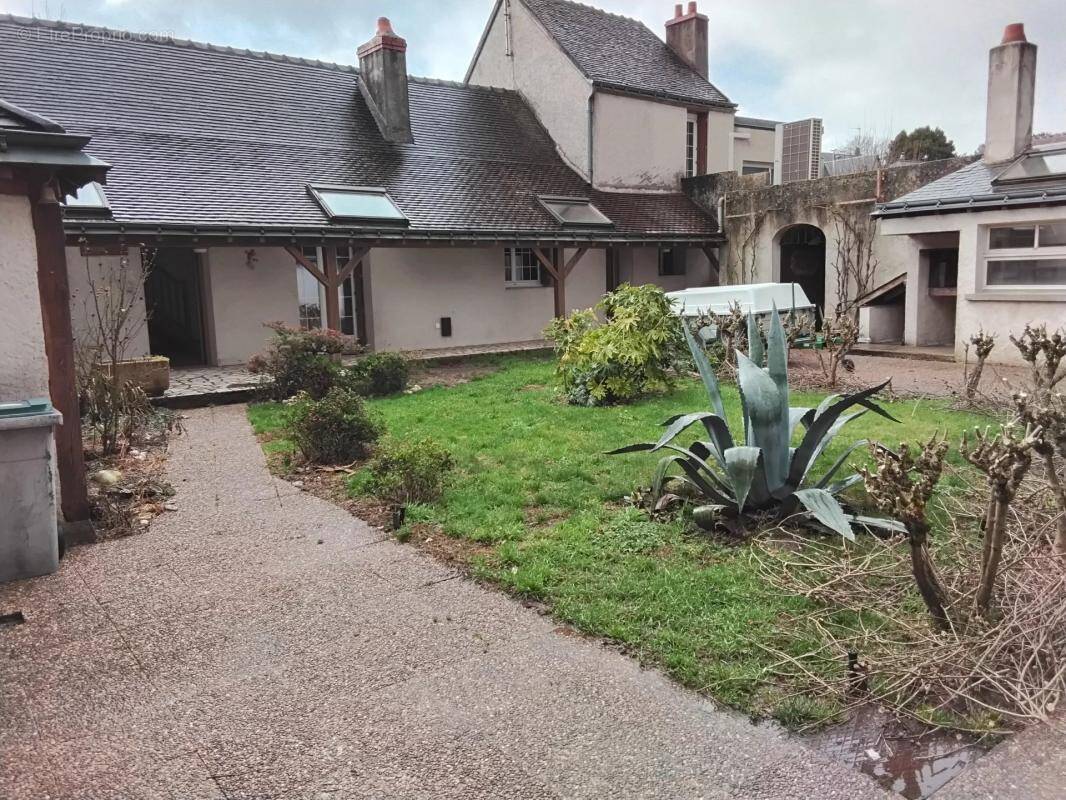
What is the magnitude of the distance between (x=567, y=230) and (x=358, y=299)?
4592mm

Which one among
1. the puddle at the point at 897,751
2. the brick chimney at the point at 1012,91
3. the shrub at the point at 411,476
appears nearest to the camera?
the puddle at the point at 897,751

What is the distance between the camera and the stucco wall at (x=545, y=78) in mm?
19656

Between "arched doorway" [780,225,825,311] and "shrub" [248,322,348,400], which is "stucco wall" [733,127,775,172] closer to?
"arched doorway" [780,225,825,311]

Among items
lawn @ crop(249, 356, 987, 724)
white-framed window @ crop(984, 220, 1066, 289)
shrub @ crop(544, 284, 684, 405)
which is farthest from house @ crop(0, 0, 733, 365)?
white-framed window @ crop(984, 220, 1066, 289)

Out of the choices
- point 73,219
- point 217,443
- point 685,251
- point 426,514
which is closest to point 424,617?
point 426,514

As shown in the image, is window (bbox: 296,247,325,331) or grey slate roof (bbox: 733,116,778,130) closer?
window (bbox: 296,247,325,331)

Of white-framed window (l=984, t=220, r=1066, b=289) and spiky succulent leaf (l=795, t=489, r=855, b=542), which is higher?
white-framed window (l=984, t=220, r=1066, b=289)

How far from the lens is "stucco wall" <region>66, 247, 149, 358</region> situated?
40.9ft

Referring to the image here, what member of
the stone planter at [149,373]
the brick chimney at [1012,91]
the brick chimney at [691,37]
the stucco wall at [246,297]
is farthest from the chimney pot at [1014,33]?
the stone planter at [149,373]

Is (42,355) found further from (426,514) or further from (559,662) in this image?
(559,662)

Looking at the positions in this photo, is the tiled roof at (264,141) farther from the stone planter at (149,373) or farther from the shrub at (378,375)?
the shrub at (378,375)

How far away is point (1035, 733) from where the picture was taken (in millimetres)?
2836

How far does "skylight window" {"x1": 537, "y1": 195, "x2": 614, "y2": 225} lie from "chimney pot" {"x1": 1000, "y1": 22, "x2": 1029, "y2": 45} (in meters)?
8.00

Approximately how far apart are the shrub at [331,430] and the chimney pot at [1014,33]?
13.7 metres
